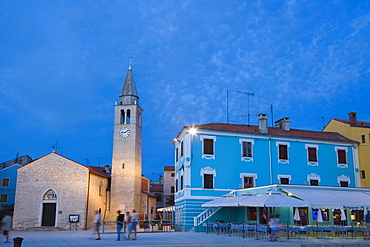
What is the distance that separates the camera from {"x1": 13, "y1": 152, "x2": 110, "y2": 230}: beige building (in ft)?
128

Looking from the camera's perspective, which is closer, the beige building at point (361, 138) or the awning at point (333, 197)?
the awning at point (333, 197)

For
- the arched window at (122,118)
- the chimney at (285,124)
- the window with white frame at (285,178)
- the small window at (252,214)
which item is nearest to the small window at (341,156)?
the chimney at (285,124)

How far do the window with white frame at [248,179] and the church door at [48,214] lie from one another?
2022 cm

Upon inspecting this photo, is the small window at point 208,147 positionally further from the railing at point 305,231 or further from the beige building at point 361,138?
the beige building at point 361,138

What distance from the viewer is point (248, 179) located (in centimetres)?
3152

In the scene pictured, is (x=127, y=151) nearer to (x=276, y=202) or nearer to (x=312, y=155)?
(x=312, y=155)

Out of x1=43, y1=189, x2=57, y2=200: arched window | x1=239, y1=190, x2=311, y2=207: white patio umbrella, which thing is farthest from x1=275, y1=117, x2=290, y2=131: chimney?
x1=43, y1=189, x2=57, y2=200: arched window

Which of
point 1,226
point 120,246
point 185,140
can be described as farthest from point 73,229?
point 120,246

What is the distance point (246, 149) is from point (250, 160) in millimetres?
962

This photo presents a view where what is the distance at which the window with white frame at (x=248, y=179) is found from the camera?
31217mm

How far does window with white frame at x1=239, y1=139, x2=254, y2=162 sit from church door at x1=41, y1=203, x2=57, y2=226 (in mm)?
20660

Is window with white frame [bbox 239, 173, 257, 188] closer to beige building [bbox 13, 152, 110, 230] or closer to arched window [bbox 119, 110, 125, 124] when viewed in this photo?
beige building [bbox 13, 152, 110, 230]

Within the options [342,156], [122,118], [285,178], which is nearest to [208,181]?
[285,178]

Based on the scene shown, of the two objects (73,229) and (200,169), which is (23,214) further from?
(200,169)
